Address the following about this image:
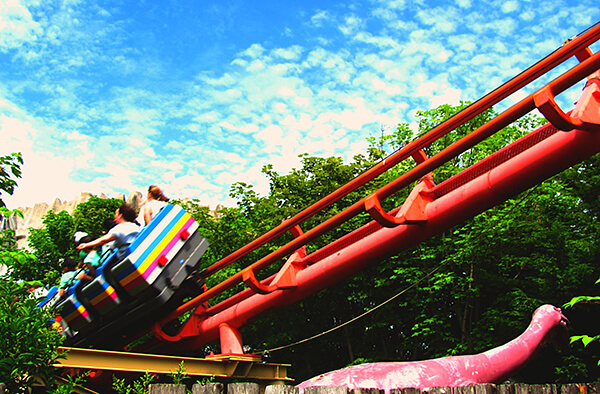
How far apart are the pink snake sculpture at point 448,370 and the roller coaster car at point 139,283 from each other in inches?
96.8

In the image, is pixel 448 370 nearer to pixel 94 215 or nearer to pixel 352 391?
pixel 352 391

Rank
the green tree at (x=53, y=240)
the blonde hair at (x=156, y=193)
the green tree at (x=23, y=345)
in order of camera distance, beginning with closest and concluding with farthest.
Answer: the green tree at (x=23, y=345), the blonde hair at (x=156, y=193), the green tree at (x=53, y=240)

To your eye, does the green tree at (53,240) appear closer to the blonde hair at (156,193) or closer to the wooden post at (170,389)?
the blonde hair at (156,193)

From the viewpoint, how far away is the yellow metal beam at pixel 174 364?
5777mm

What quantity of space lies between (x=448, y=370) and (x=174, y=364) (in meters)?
3.09

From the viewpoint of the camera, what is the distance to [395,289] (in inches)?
629

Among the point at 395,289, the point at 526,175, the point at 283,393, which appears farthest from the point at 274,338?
the point at 283,393

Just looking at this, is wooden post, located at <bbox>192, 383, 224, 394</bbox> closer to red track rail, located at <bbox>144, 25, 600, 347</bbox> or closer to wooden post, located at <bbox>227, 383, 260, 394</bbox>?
wooden post, located at <bbox>227, 383, 260, 394</bbox>

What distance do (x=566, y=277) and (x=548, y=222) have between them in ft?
5.10

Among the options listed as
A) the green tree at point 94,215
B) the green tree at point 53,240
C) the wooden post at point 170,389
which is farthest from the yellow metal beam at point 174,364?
the green tree at point 53,240

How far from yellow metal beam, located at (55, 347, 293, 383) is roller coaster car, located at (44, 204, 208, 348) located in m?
0.78

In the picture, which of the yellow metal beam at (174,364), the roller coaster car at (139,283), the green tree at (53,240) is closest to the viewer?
the yellow metal beam at (174,364)

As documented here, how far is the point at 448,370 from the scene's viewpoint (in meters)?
5.02

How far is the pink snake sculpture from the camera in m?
4.90
